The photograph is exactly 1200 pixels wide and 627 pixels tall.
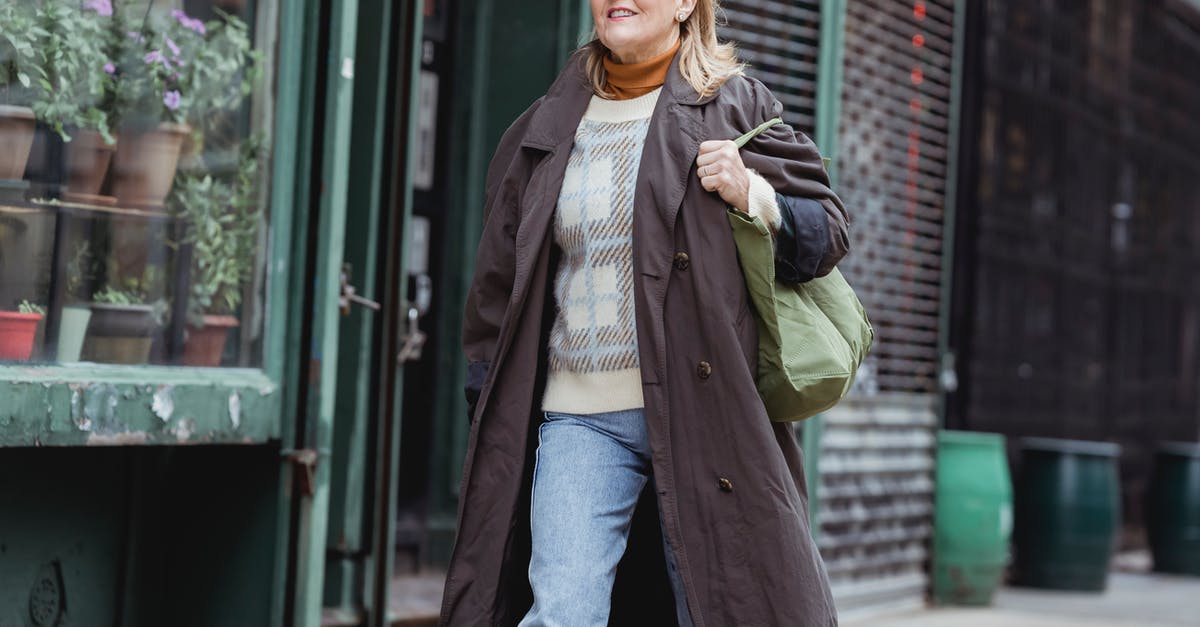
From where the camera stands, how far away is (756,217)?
2930 mm

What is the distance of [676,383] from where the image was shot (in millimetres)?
2943

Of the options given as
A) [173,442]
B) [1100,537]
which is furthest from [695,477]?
[1100,537]

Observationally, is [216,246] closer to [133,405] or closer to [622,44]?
[133,405]

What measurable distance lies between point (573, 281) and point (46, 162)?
4.54 ft

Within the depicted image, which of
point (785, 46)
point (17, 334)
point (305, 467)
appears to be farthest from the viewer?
point (785, 46)

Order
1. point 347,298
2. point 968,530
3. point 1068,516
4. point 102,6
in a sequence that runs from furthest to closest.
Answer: point 1068,516, point 968,530, point 347,298, point 102,6

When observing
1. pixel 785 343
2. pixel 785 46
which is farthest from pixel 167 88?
pixel 785 46

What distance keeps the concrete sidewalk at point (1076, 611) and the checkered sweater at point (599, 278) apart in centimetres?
442

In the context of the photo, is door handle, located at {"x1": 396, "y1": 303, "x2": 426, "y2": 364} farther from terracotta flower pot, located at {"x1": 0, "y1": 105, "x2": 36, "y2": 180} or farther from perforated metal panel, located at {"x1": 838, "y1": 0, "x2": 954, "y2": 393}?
perforated metal panel, located at {"x1": 838, "y1": 0, "x2": 954, "y2": 393}

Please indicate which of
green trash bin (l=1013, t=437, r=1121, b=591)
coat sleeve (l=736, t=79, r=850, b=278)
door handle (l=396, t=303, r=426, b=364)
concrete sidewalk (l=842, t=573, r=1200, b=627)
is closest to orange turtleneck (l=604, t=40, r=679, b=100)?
coat sleeve (l=736, t=79, r=850, b=278)

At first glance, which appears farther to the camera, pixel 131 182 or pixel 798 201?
pixel 131 182

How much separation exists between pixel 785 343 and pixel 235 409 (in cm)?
168

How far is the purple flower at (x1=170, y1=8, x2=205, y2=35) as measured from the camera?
159 inches

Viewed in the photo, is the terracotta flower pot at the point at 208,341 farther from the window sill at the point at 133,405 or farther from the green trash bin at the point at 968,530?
the green trash bin at the point at 968,530
